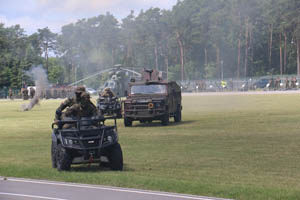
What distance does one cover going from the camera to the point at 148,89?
109 feet

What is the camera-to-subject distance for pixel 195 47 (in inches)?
4850

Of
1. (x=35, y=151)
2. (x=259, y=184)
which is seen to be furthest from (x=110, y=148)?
(x=35, y=151)

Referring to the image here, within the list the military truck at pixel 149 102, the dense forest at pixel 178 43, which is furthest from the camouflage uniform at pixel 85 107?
the dense forest at pixel 178 43

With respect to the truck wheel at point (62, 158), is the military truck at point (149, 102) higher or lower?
higher

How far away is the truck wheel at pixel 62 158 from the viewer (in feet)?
48.2

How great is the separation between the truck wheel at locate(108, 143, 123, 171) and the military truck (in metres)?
16.3

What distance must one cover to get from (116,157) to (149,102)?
16782 millimetres

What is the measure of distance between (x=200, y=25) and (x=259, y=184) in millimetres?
98588

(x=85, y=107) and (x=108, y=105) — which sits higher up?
(x=85, y=107)

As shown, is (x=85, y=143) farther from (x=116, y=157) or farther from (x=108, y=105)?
(x=108, y=105)

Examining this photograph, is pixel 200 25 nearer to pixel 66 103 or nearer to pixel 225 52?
pixel 225 52

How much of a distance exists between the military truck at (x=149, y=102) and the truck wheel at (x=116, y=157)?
A: 643 inches

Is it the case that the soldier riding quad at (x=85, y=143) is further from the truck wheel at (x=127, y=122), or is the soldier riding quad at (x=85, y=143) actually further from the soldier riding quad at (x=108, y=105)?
the soldier riding quad at (x=108, y=105)

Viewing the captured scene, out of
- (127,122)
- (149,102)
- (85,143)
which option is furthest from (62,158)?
(127,122)
